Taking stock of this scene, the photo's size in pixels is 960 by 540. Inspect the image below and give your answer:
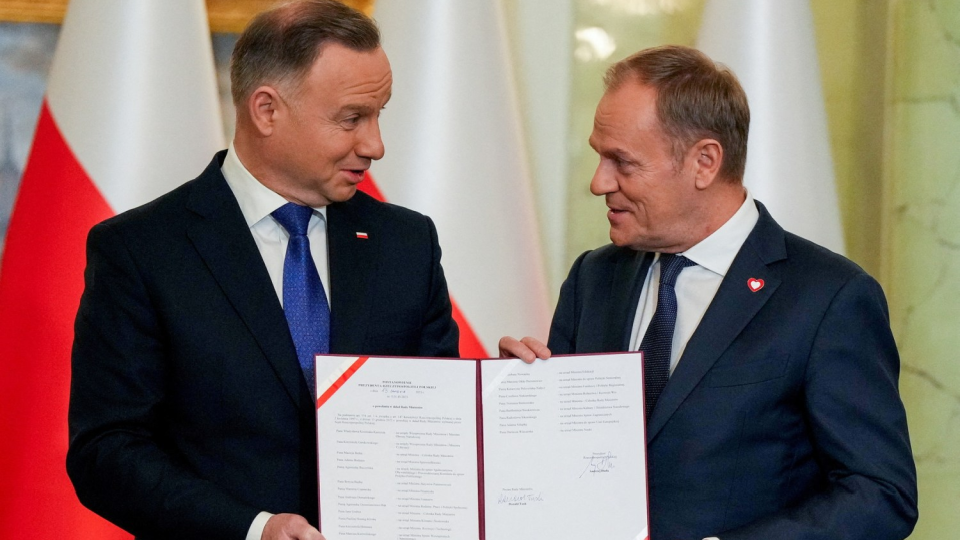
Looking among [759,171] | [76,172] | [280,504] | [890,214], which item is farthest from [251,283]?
[890,214]

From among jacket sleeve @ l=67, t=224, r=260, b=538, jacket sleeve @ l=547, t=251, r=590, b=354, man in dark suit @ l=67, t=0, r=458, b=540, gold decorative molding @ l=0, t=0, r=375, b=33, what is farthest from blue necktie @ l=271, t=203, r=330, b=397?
gold decorative molding @ l=0, t=0, r=375, b=33

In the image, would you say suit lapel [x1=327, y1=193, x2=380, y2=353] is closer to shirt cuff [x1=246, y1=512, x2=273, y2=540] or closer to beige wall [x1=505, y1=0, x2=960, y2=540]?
shirt cuff [x1=246, y1=512, x2=273, y2=540]

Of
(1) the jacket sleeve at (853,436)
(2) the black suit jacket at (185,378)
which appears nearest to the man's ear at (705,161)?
(1) the jacket sleeve at (853,436)

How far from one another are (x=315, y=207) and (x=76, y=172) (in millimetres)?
951

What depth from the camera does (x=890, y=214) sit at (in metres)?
3.43

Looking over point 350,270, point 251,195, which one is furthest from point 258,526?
point 251,195

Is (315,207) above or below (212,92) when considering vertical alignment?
below

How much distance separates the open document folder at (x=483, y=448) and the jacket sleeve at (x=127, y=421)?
23cm

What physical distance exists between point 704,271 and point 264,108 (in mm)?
912

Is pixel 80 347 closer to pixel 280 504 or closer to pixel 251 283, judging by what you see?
pixel 251 283

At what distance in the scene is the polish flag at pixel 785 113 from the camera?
9.89 ft

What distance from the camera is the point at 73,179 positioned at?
2.84 meters

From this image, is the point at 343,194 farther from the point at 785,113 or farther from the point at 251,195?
the point at 785,113
